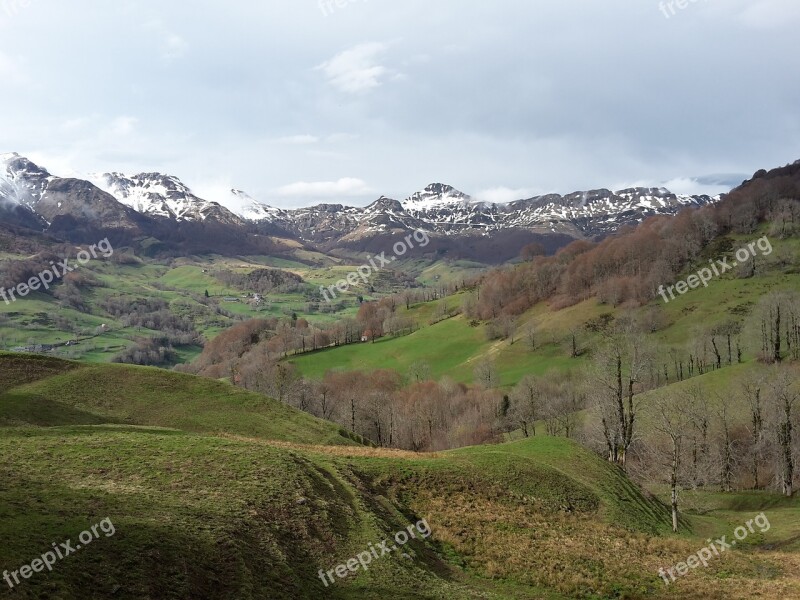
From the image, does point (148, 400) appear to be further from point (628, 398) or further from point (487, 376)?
point (487, 376)

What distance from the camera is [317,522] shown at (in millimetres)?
24734

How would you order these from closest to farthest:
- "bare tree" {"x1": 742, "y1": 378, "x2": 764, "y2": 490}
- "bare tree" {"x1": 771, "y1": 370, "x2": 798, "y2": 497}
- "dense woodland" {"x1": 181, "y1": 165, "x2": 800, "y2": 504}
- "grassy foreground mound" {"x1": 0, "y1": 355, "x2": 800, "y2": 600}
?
"grassy foreground mound" {"x1": 0, "y1": 355, "x2": 800, "y2": 600} → "bare tree" {"x1": 771, "y1": 370, "x2": 798, "y2": 497} → "dense woodland" {"x1": 181, "y1": 165, "x2": 800, "y2": 504} → "bare tree" {"x1": 742, "y1": 378, "x2": 764, "y2": 490}

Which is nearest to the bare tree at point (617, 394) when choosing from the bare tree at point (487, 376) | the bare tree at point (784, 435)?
the bare tree at point (784, 435)

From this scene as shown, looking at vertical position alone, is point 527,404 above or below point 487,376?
below

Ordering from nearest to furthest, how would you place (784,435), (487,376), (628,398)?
1. (784,435)
2. (628,398)
3. (487,376)

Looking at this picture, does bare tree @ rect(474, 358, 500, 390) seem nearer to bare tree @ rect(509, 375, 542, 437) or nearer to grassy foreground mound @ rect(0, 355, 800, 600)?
bare tree @ rect(509, 375, 542, 437)

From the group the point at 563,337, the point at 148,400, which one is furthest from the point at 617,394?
the point at 563,337

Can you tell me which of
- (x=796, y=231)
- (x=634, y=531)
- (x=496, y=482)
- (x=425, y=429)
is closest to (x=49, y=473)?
(x=496, y=482)

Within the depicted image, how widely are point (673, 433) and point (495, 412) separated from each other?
84960 millimetres

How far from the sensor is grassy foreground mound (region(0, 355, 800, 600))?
17734mm

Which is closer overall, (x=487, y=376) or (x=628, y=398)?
(x=628, y=398)

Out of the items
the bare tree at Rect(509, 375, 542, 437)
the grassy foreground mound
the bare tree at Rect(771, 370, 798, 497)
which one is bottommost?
the bare tree at Rect(509, 375, 542, 437)

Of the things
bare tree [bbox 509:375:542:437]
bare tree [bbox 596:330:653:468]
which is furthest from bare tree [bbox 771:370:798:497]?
bare tree [bbox 509:375:542:437]

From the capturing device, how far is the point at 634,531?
35781 millimetres
